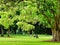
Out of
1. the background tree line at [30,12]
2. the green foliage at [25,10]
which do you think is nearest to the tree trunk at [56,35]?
the background tree line at [30,12]

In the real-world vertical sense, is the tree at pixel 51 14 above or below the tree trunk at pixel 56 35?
above

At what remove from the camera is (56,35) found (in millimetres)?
39469

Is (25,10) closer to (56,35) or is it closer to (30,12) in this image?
(30,12)

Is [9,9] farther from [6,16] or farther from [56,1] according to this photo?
[56,1]

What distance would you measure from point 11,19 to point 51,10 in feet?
20.6

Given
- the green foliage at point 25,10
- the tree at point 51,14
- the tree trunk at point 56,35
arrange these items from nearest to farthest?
1. the green foliage at point 25,10
2. the tree at point 51,14
3. the tree trunk at point 56,35

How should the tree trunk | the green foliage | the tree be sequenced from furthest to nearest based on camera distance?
the tree trunk → the tree → the green foliage

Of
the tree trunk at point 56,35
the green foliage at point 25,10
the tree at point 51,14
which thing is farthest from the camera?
the tree trunk at point 56,35

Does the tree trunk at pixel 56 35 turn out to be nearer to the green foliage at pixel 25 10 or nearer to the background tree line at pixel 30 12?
the background tree line at pixel 30 12

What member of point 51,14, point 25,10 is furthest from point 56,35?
point 25,10

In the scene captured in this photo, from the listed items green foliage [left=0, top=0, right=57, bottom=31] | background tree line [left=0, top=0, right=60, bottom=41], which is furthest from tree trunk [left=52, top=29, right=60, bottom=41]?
green foliage [left=0, top=0, right=57, bottom=31]

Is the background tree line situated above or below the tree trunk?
above

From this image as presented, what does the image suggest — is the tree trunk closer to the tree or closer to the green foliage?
the tree

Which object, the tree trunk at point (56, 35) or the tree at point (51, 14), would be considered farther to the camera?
the tree trunk at point (56, 35)
